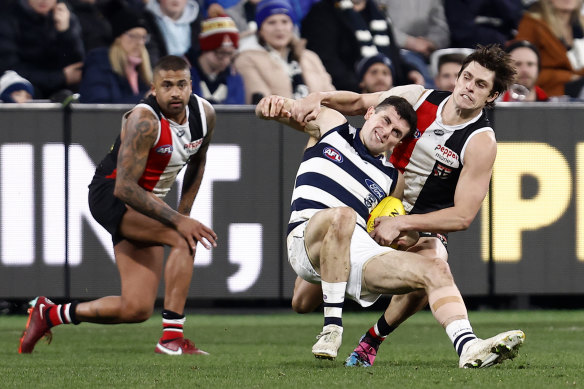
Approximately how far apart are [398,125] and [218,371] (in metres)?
1.73

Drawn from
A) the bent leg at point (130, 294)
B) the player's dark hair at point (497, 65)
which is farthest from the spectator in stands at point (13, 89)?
the player's dark hair at point (497, 65)

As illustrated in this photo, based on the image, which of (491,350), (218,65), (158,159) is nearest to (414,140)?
(491,350)

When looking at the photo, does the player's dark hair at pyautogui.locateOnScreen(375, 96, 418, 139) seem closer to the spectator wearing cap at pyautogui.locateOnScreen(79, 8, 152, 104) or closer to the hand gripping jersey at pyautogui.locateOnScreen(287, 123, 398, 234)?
the hand gripping jersey at pyautogui.locateOnScreen(287, 123, 398, 234)

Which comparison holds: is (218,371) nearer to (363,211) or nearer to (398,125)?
(363,211)

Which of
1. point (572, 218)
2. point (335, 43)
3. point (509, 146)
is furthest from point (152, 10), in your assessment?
point (572, 218)

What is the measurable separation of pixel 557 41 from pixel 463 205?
654 centimetres

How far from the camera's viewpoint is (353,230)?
602 centimetres

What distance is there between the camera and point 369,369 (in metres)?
6.16

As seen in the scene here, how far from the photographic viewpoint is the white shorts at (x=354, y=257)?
609 cm

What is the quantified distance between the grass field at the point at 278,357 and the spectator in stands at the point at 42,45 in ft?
8.09

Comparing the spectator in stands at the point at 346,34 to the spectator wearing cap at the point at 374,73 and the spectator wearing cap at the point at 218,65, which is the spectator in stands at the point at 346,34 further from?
the spectator wearing cap at the point at 218,65

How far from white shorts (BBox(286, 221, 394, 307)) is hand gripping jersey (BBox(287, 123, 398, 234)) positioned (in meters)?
0.11

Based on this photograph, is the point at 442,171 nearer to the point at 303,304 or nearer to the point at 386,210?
the point at 386,210

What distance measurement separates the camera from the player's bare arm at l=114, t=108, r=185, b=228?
24.5 ft
